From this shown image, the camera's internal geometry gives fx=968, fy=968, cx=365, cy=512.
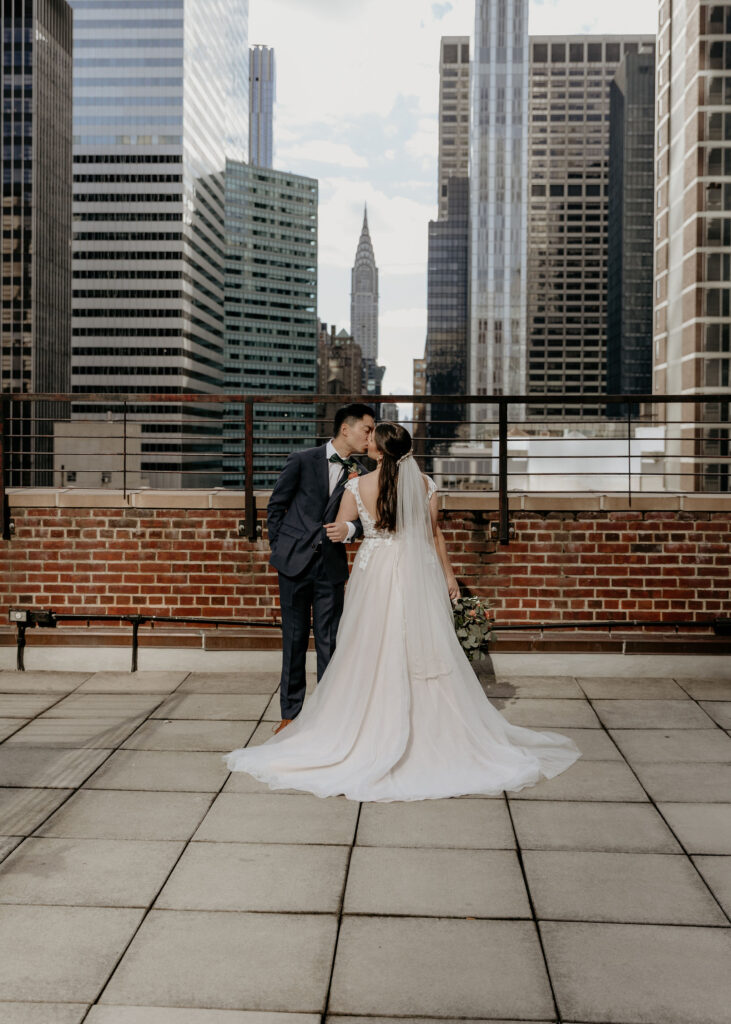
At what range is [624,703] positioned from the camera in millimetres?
7020

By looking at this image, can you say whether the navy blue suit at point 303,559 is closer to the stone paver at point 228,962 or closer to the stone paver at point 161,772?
the stone paver at point 161,772

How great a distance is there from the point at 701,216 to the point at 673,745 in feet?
313

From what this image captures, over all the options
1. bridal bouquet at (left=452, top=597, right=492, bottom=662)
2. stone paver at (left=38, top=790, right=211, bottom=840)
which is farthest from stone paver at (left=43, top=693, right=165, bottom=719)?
bridal bouquet at (left=452, top=597, right=492, bottom=662)

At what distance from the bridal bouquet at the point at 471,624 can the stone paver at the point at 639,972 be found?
348 centimetres

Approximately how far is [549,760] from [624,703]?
165 centimetres

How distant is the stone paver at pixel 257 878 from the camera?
3770 millimetres

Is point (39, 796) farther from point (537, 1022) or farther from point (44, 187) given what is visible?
point (44, 187)

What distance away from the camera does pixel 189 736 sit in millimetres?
6137

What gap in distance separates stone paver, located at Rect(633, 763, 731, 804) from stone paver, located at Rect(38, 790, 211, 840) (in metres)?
2.37

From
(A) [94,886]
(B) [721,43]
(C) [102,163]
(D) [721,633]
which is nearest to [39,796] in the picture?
(A) [94,886]

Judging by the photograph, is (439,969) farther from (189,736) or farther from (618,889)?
(189,736)

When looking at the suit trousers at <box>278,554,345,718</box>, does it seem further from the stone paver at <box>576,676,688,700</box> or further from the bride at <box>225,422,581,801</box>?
the stone paver at <box>576,676,688,700</box>

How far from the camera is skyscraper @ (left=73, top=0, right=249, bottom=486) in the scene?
13900cm

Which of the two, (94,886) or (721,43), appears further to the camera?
(721,43)
